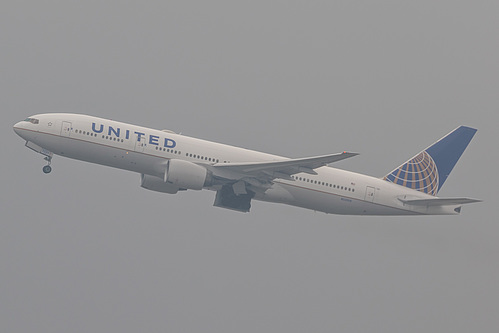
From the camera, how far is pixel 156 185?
207 ft

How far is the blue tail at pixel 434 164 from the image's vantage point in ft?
216

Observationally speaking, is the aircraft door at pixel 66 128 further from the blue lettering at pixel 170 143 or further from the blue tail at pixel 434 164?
the blue tail at pixel 434 164

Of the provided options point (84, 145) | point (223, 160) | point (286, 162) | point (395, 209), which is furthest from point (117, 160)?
point (395, 209)

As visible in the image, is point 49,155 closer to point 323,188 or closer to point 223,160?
point 223,160

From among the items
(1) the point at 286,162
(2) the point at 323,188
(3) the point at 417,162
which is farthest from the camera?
(3) the point at 417,162

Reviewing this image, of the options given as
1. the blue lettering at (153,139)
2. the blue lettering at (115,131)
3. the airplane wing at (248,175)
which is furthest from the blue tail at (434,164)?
the blue lettering at (115,131)

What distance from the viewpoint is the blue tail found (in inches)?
2590

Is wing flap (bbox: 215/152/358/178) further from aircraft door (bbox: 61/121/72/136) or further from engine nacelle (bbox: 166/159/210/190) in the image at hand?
aircraft door (bbox: 61/121/72/136)

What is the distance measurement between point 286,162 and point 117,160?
11217mm

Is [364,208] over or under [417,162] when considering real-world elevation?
under

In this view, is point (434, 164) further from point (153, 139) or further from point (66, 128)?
point (66, 128)

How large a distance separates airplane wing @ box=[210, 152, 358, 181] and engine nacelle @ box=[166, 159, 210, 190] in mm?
1279

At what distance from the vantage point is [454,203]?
62.0 m

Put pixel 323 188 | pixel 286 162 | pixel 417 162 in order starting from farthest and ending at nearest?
pixel 417 162
pixel 323 188
pixel 286 162
